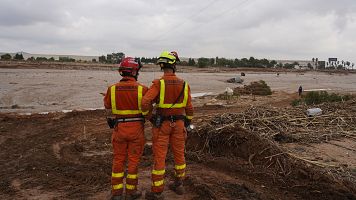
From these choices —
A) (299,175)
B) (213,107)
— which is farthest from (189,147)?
(213,107)

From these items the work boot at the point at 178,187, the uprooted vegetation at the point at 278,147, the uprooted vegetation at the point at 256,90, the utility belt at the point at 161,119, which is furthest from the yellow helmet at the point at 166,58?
the uprooted vegetation at the point at 256,90

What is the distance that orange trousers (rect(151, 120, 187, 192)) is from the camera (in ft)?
19.1

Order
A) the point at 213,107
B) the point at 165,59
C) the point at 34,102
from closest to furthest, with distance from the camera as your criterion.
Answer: the point at 165,59 → the point at 213,107 → the point at 34,102

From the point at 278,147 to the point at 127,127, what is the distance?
3706 mm

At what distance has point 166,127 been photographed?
591 cm

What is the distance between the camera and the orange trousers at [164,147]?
5.81m

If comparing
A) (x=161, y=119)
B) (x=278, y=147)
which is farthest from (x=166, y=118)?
(x=278, y=147)

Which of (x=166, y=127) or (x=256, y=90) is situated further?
(x=256, y=90)

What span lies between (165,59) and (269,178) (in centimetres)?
302

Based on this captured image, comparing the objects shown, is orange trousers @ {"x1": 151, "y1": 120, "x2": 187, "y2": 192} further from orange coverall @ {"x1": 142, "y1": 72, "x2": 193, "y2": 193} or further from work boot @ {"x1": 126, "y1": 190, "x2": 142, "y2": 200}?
work boot @ {"x1": 126, "y1": 190, "x2": 142, "y2": 200}

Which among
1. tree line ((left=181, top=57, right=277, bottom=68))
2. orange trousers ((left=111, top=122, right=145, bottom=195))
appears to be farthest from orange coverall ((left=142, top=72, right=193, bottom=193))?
tree line ((left=181, top=57, right=277, bottom=68))

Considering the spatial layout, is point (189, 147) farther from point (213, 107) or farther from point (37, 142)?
point (213, 107)

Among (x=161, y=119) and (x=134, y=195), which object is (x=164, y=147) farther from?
(x=134, y=195)

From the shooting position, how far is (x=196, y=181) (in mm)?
6777
